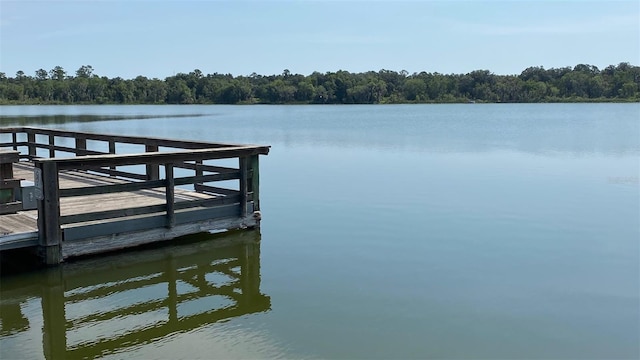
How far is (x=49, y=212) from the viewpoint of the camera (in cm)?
796

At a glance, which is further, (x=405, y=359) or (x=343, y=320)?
(x=343, y=320)

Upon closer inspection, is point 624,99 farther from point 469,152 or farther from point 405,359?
point 405,359

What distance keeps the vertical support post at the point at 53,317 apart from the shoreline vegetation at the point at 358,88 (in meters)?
114

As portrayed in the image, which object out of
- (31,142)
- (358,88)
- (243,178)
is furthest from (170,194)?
(358,88)

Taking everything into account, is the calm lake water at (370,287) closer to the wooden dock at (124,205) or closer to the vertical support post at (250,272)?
the vertical support post at (250,272)

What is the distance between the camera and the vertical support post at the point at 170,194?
9156 mm

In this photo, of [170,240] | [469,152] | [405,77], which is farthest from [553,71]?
[170,240]

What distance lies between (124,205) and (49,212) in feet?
6.40

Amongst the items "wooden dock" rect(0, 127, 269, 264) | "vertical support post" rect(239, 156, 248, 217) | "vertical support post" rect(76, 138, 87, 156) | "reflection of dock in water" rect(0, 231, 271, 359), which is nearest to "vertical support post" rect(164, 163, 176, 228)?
"wooden dock" rect(0, 127, 269, 264)

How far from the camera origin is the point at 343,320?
679 centimetres

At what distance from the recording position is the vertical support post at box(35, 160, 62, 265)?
7943mm

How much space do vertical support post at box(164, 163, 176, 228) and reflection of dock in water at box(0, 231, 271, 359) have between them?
505mm

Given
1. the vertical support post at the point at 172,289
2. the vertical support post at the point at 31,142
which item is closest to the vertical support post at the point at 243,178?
the vertical support post at the point at 172,289

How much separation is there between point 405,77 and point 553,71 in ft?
96.3
